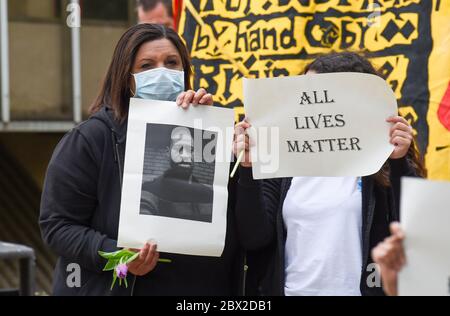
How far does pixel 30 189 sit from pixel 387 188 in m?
8.69

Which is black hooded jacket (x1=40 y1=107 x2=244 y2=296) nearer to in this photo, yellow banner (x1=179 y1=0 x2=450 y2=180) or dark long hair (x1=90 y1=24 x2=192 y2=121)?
dark long hair (x1=90 y1=24 x2=192 y2=121)

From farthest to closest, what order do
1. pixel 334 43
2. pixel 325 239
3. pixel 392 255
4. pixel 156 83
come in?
pixel 334 43, pixel 156 83, pixel 325 239, pixel 392 255

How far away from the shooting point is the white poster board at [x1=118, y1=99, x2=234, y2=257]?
288 centimetres

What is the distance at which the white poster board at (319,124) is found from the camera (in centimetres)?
288

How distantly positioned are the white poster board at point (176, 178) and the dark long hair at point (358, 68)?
1.14ft

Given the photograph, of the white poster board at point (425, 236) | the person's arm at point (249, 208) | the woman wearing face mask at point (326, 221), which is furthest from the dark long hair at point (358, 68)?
the white poster board at point (425, 236)

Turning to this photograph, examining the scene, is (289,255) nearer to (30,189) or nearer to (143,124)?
(143,124)

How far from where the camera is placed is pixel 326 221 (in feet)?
9.71

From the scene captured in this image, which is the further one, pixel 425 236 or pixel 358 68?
pixel 358 68

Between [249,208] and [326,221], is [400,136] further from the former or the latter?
[249,208]

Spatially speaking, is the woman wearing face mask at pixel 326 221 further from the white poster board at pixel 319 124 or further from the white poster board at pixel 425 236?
the white poster board at pixel 425 236

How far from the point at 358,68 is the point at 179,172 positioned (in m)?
0.65

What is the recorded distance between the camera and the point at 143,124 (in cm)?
295

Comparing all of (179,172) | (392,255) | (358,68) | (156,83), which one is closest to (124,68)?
(156,83)
